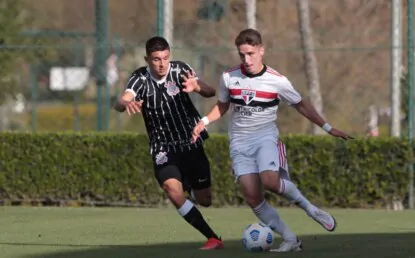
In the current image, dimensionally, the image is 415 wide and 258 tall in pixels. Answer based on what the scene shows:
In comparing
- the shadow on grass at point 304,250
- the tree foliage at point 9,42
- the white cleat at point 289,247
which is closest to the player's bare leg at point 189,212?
the shadow on grass at point 304,250

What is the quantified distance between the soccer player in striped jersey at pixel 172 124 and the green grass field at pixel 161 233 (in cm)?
36

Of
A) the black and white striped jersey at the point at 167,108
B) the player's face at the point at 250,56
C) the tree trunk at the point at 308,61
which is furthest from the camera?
the tree trunk at the point at 308,61

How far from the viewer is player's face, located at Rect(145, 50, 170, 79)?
32.6 ft

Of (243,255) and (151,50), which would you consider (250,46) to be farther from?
(243,255)

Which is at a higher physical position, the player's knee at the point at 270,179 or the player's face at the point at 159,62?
the player's face at the point at 159,62

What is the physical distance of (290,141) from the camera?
49.6 feet

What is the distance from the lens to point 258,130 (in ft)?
31.8

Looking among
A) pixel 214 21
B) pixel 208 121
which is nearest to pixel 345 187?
pixel 208 121

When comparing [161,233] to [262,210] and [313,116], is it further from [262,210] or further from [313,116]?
[313,116]

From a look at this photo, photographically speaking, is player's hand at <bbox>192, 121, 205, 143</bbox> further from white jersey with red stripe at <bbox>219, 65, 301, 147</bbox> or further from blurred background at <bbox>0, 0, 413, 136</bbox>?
blurred background at <bbox>0, 0, 413, 136</bbox>

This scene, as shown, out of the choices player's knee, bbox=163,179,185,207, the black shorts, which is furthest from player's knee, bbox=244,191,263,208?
the black shorts

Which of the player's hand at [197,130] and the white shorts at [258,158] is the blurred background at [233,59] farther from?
the player's hand at [197,130]

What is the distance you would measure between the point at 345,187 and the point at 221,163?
5.12ft

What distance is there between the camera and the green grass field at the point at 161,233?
31.9 feet
